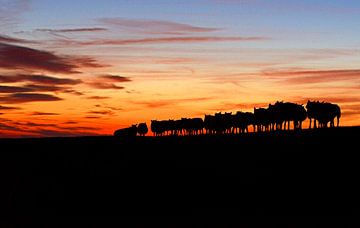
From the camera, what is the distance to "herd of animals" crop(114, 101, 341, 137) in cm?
6331

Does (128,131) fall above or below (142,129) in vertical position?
below

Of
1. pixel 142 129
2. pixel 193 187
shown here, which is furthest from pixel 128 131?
pixel 193 187

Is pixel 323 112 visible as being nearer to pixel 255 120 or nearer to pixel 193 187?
pixel 255 120

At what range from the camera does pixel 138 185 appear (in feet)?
101

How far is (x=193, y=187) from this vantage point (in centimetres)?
2950

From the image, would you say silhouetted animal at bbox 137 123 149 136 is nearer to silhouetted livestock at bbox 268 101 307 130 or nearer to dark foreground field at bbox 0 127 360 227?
silhouetted livestock at bbox 268 101 307 130

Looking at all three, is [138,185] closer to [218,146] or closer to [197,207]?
[197,207]

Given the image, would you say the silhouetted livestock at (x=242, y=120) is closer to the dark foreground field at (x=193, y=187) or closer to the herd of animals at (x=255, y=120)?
the herd of animals at (x=255, y=120)

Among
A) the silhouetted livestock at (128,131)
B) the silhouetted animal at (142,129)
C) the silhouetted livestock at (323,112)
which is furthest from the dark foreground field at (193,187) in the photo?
the silhouetted animal at (142,129)

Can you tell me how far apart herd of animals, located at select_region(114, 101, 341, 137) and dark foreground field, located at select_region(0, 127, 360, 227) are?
942 inches

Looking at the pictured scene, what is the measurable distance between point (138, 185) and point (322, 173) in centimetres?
873

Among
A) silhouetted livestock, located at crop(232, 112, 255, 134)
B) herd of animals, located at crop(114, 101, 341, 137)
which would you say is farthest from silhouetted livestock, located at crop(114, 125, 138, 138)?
silhouetted livestock, located at crop(232, 112, 255, 134)

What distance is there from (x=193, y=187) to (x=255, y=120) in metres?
43.0

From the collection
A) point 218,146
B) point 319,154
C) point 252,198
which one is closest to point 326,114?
point 218,146
